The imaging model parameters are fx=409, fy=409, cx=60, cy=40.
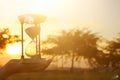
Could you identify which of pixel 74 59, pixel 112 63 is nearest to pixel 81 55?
pixel 74 59

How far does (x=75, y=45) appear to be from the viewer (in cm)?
2186

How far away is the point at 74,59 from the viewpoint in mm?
21672

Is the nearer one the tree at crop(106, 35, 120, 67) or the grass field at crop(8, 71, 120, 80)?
the grass field at crop(8, 71, 120, 80)

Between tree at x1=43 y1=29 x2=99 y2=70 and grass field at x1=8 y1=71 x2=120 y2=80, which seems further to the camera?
tree at x1=43 y1=29 x2=99 y2=70

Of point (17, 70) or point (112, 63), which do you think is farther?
point (112, 63)

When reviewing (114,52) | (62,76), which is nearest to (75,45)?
(114,52)

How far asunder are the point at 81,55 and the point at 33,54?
13.2 meters

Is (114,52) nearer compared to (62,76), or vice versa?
(62,76)

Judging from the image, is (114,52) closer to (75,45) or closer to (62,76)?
(75,45)

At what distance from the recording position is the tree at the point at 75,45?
69.6 ft

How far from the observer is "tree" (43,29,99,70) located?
2120 cm

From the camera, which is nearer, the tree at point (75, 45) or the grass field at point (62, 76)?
the grass field at point (62, 76)

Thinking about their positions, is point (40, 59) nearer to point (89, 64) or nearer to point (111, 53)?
point (89, 64)

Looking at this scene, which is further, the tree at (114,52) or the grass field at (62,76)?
the tree at (114,52)
